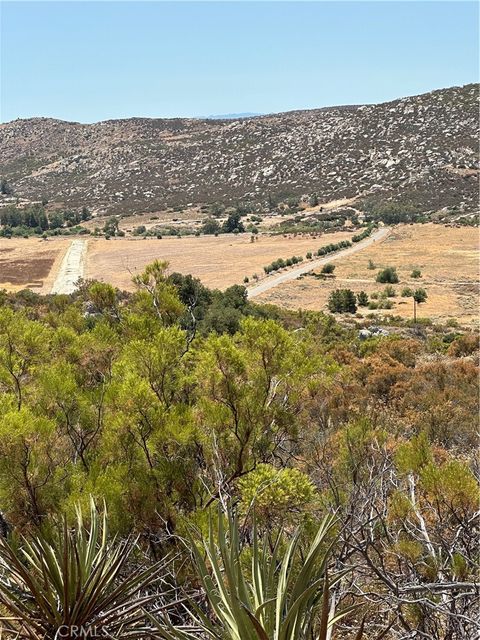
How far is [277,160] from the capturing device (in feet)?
337

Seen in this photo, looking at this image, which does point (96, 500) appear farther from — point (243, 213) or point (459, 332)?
point (243, 213)

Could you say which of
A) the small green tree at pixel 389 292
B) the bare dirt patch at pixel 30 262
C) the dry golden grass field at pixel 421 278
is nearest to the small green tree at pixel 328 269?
the dry golden grass field at pixel 421 278

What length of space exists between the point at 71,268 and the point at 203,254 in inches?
535

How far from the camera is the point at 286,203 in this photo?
8988cm

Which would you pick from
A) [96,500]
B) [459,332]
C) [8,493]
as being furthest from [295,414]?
[459,332]

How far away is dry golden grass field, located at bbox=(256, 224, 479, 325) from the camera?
3319cm

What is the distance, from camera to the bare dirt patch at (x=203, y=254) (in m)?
45.2

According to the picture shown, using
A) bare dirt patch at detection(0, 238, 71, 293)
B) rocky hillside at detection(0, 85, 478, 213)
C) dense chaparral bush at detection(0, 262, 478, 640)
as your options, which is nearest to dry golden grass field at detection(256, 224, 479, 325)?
bare dirt patch at detection(0, 238, 71, 293)

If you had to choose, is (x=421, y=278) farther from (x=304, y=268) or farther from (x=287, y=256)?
(x=287, y=256)

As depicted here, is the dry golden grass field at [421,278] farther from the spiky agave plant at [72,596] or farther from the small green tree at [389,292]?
the spiky agave plant at [72,596]

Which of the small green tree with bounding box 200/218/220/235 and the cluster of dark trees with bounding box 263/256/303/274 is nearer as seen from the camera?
the cluster of dark trees with bounding box 263/256/303/274

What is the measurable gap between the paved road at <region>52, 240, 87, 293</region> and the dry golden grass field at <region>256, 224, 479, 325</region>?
14840 millimetres

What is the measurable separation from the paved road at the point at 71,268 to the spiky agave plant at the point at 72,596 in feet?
120

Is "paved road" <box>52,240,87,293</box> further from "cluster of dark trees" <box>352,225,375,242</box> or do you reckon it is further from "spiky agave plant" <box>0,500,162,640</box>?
"spiky agave plant" <box>0,500,162,640</box>
